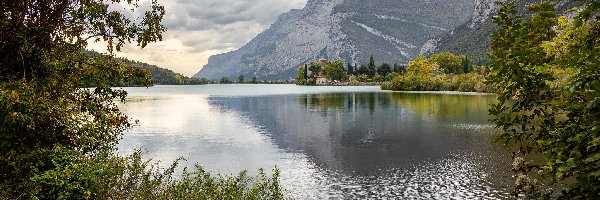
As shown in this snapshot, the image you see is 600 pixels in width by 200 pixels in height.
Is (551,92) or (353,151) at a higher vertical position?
(551,92)

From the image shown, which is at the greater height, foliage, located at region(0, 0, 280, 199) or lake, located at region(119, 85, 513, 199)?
foliage, located at region(0, 0, 280, 199)

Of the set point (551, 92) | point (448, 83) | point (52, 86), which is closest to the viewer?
point (551, 92)

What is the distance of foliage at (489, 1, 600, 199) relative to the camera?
8.05 metres

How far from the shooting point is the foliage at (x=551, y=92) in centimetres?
805

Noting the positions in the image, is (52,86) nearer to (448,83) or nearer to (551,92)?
(551,92)

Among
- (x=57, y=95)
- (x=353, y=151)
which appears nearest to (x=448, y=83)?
(x=353, y=151)

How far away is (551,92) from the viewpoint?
10.2m

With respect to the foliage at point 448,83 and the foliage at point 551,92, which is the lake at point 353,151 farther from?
the foliage at point 448,83

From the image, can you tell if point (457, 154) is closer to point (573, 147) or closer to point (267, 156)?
point (267, 156)

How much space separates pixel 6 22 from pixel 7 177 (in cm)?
541

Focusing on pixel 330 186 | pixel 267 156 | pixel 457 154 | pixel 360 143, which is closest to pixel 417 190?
pixel 330 186

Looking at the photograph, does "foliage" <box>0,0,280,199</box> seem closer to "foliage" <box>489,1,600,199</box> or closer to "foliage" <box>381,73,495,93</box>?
"foliage" <box>489,1,600,199</box>

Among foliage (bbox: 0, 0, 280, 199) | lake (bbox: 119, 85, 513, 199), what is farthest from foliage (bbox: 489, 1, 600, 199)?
lake (bbox: 119, 85, 513, 199)

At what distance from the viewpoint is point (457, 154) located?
45.7 m
